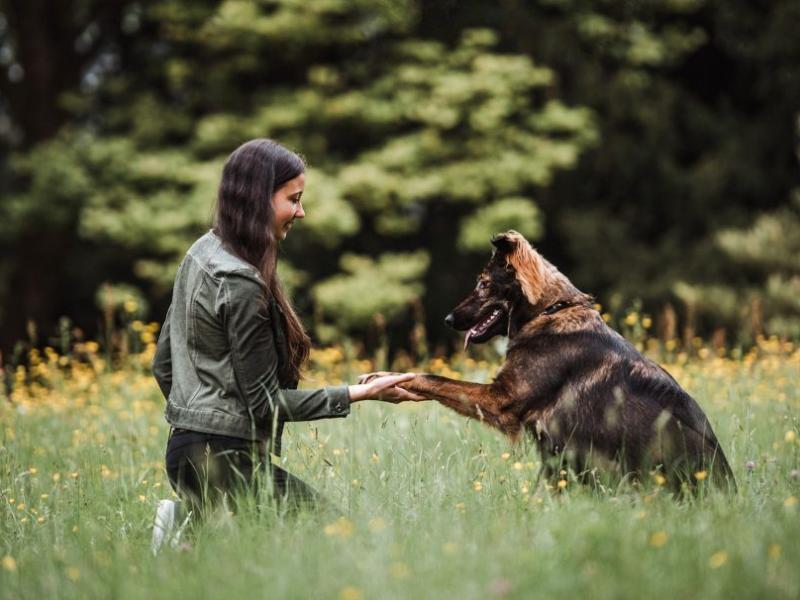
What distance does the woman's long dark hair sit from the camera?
3.52 meters

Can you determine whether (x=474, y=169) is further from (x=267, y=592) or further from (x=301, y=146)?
(x=267, y=592)

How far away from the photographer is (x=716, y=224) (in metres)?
15.4

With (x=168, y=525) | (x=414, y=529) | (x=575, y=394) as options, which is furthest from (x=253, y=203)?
(x=575, y=394)

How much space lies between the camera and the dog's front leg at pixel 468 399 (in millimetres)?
4000

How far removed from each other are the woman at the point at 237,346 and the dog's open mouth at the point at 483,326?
112 centimetres

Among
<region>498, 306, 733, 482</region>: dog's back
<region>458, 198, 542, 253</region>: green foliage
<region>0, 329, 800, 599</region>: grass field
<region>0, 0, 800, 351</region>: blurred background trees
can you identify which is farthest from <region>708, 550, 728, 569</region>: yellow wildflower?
<region>458, 198, 542, 253</region>: green foliage

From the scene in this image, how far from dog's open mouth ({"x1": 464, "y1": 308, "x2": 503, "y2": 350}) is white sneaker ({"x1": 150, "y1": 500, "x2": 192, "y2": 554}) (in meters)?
1.71

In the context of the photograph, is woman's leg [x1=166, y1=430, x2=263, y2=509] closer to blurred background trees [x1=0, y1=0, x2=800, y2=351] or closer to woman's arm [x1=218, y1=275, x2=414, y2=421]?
woman's arm [x1=218, y1=275, x2=414, y2=421]

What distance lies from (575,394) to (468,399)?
1.59ft

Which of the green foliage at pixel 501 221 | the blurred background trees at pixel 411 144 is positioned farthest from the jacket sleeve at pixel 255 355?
the green foliage at pixel 501 221

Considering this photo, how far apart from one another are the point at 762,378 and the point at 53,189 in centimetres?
1009

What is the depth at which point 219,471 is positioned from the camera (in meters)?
3.45

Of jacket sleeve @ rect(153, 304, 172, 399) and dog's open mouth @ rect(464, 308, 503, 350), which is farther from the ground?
jacket sleeve @ rect(153, 304, 172, 399)

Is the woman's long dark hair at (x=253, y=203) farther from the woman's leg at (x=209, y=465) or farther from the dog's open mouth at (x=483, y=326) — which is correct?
the dog's open mouth at (x=483, y=326)
